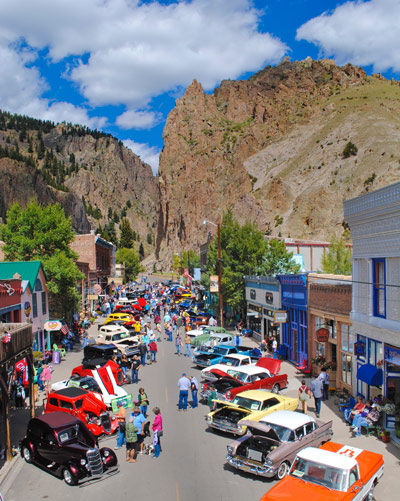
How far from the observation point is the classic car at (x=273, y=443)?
11.5 metres

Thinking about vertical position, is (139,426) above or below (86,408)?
above

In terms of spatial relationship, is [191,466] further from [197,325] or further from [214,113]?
[214,113]

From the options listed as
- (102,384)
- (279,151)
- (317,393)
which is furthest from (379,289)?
(279,151)

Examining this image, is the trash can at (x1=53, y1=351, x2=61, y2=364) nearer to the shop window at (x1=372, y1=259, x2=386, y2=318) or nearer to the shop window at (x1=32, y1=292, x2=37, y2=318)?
the shop window at (x1=32, y1=292, x2=37, y2=318)

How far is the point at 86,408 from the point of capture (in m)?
15.5

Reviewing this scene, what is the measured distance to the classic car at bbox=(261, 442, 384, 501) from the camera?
30.5 feet

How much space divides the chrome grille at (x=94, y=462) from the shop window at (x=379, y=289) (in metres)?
10.1

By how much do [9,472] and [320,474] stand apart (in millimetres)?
7776

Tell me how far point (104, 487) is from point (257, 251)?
29.3 m

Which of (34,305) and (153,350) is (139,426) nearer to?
(153,350)

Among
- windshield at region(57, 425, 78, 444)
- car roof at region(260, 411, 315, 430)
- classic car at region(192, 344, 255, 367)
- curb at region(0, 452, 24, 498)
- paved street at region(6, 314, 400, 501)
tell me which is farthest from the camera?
classic car at region(192, 344, 255, 367)

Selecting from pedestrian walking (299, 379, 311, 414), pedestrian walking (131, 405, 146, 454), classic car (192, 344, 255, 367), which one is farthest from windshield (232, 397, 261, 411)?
classic car (192, 344, 255, 367)

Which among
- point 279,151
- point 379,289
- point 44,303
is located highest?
point 279,151

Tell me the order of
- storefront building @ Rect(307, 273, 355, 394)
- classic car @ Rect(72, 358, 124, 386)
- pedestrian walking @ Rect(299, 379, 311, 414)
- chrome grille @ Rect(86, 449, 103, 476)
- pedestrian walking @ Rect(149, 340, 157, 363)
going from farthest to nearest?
1. pedestrian walking @ Rect(149, 340, 157, 363)
2. classic car @ Rect(72, 358, 124, 386)
3. storefront building @ Rect(307, 273, 355, 394)
4. pedestrian walking @ Rect(299, 379, 311, 414)
5. chrome grille @ Rect(86, 449, 103, 476)
